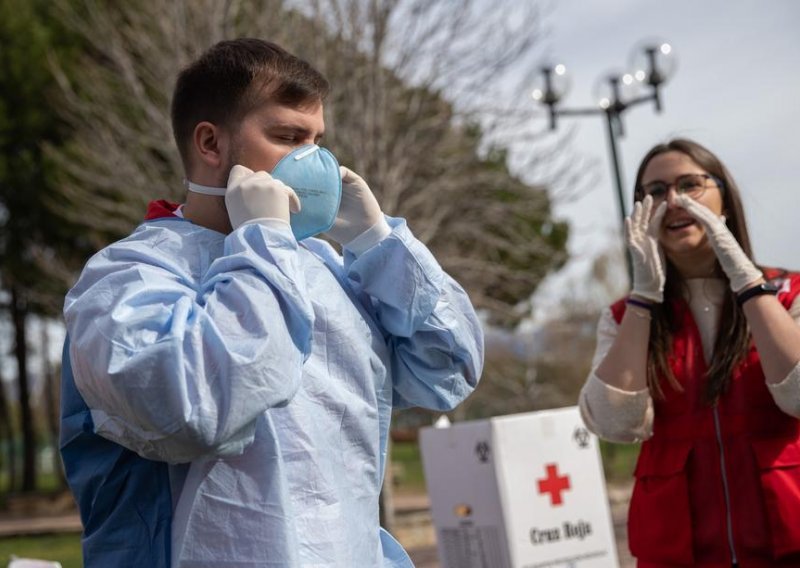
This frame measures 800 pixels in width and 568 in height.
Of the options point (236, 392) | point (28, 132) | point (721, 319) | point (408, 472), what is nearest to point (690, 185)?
point (721, 319)

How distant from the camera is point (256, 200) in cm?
179

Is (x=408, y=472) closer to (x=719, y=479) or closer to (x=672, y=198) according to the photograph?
(x=672, y=198)

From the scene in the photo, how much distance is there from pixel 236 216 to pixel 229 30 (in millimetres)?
9487

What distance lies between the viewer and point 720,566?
2828 mm

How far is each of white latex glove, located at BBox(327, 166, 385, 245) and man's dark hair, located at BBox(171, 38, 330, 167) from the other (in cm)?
20

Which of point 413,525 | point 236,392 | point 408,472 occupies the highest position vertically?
point 236,392

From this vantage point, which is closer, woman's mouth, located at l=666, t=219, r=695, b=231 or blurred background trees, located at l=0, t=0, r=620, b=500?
woman's mouth, located at l=666, t=219, r=695, b=231

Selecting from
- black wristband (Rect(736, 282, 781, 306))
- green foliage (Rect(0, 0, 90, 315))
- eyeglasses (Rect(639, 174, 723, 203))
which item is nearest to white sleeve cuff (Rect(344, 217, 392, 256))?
black wristband (Rect(736, 282, 781, 306))

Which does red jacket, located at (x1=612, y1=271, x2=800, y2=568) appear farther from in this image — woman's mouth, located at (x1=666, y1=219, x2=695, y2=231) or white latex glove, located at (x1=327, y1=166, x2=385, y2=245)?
white latex glove, located at (x1=327, y1=166, x2=385, y2=245)

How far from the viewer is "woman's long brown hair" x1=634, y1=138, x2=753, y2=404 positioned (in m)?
2.94

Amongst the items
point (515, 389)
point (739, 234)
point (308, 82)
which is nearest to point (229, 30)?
point (515, 389)

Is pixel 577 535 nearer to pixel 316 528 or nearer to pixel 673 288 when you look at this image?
pixel 673 288

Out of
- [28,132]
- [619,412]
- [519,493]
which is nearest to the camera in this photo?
[619,412]

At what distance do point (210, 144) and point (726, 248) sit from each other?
170cm
